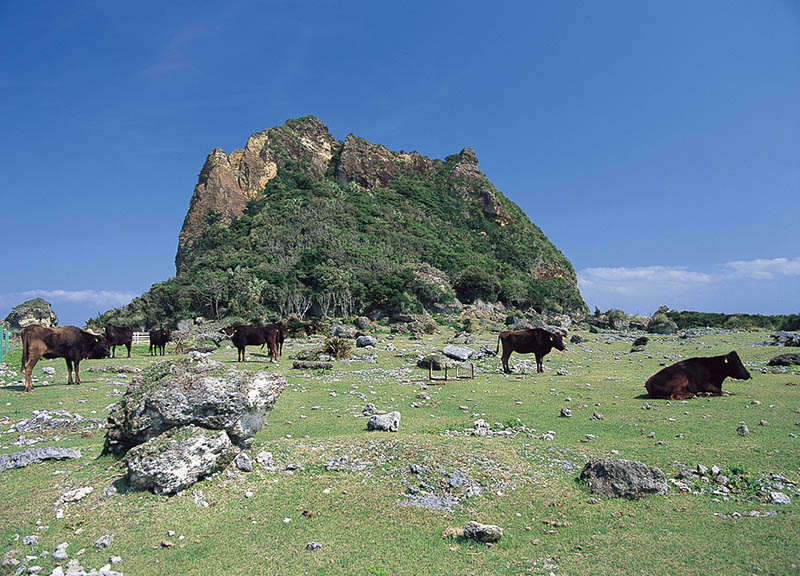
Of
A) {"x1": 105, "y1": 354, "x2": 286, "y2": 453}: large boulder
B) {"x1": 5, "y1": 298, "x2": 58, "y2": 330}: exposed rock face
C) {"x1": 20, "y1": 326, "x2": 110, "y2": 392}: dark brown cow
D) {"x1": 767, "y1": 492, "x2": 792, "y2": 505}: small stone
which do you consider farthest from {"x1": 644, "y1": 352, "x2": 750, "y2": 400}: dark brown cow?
{"x1": 5, "y1": 298, "x2": 58, "y2": 330}: exposed rock face

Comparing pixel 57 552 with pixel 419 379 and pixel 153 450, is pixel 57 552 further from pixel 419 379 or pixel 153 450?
pixel 419 379

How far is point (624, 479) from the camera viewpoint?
6.48m

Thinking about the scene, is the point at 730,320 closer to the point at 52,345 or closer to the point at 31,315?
the point at 52,345

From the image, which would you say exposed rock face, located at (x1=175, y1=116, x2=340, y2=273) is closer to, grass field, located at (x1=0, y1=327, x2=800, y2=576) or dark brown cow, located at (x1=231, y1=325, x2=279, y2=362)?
dark brown cow, located at (x1=231, y1=325, x2=279, y2=362)

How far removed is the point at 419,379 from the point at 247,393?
9920mm

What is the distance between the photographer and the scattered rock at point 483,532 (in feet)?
17.3

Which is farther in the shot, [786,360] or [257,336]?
[257,336]

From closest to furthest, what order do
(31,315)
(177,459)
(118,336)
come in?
(177,459) < (118,336) < (31,315)

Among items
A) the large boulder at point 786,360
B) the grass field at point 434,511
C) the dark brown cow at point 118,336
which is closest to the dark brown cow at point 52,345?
the grass field at point 434,511

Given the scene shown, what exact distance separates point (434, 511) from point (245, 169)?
116819 millimetres

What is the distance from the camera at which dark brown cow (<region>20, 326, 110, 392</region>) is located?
14102 mm

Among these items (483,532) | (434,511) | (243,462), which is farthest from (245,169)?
(483,532)

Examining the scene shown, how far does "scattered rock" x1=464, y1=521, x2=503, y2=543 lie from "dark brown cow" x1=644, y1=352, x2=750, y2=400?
932cm

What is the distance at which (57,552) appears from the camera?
5.18 metres
